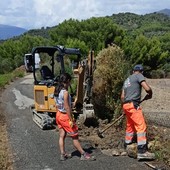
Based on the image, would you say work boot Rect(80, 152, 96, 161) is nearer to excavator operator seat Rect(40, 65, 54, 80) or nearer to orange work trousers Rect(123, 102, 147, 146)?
orange work trousers Rect(123, 102, 147, 146)

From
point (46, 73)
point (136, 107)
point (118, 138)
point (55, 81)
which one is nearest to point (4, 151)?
point (118, 138)

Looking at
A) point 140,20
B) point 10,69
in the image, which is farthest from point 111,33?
point 140,20

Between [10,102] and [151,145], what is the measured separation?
37.0 feet

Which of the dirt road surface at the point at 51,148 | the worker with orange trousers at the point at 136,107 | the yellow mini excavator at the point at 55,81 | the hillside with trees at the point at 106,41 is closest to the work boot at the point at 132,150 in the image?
the dirt road surface at the point at 51,148

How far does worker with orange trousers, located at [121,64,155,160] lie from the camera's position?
8.62 metres

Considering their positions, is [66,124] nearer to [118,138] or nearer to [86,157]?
[86,157]

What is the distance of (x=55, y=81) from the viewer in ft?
42.6

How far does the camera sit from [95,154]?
909cm

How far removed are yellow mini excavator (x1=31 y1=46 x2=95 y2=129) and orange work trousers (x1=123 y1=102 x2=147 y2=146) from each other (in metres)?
2.55

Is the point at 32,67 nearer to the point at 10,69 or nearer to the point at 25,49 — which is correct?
the point at 10,69

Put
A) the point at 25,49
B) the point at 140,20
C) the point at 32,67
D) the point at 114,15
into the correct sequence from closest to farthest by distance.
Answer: the point at 32,67 → the point at 25,49 → the point at 140,20 → the point at 114,15

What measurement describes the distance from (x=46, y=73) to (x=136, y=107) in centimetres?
547

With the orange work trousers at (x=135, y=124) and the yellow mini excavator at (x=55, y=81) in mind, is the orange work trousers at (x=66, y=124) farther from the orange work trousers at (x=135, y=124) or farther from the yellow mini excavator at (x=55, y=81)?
the yellow mini excavator at (x=55, y=81)

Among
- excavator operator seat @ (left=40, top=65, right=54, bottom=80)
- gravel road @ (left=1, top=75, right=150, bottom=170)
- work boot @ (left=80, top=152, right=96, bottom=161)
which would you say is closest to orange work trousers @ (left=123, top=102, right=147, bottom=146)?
gravel road @ (left=1, top=75, right=150, bottom=170)
